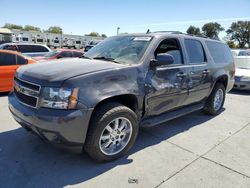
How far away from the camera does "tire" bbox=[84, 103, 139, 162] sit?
9.33 ft

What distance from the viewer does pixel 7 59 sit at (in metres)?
6.78

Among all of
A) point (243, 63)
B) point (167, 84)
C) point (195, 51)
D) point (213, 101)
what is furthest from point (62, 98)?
point (243, 63)

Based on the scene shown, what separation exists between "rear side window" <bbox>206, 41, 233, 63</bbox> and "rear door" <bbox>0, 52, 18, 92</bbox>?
552 centimetres

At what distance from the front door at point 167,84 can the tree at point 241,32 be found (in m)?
79.5

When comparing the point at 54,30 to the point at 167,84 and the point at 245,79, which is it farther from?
the point at 167,84

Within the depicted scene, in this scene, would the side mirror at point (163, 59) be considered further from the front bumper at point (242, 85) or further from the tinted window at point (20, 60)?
the front bumper at point (242, 85)

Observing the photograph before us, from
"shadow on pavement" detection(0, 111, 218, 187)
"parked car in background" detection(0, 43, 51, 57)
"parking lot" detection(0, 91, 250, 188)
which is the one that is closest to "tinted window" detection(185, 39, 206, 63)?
"parking lot" detection(0, 91, 250, 188)

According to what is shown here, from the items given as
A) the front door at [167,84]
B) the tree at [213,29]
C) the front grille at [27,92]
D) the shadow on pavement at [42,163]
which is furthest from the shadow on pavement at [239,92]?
the tree at [213,29]

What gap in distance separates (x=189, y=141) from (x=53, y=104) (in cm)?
247

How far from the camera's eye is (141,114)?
3.47 metres

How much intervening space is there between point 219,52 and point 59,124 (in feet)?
14.3

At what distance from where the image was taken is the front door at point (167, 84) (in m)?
3.43

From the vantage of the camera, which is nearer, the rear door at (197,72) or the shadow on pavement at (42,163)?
the shadow on pavement at (42,163)

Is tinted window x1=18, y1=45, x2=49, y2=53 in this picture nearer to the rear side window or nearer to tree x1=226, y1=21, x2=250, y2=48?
the rear side window
